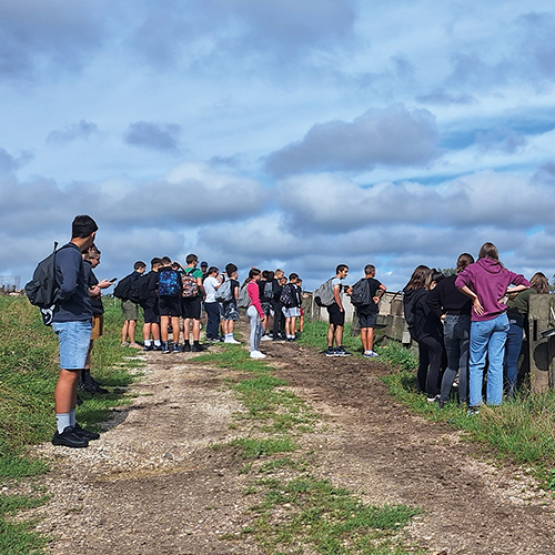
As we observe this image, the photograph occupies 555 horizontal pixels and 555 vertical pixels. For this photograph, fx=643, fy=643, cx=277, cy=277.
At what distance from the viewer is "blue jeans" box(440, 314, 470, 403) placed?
739 centimetres

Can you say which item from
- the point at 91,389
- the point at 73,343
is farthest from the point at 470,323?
the point at 91,389

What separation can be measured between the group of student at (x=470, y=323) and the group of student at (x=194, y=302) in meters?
4.59

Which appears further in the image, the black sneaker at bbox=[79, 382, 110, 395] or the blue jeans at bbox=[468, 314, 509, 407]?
the black sneaker at bbox=[79, 382, 110, 395]

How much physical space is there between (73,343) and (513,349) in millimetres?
5128

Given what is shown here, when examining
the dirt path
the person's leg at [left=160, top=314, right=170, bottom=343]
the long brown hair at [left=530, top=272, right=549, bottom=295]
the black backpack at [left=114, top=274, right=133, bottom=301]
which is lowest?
the dirt path

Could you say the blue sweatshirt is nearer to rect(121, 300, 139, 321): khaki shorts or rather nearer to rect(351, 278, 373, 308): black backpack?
rect(351, 278, 373, 308): black backpack

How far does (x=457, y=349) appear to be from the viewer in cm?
760

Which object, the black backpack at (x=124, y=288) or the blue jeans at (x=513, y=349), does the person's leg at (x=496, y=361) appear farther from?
the black backpack at (x=124, y=288)

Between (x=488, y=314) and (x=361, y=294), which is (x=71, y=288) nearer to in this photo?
(x=488, y=314)

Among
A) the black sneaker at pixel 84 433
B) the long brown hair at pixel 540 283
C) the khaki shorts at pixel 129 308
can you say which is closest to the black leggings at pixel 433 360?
the long brown hair at pixel 540 283

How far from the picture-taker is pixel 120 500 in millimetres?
4840

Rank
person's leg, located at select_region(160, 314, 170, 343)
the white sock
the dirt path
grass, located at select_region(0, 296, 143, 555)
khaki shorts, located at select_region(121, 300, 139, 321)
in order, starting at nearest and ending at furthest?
the dirt path
grass, located at select_region(0, 296, 143, 555)
the white sock
person's leg, located at select_region(160, 314, 170, 343)
khaki shorts, located at select_region(121, 300, 139, 321)

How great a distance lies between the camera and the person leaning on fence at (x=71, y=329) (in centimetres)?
608

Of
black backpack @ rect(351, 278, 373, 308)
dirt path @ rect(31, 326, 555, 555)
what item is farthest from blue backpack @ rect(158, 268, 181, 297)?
dirt path @ rect(31, 326, 555, 555)
